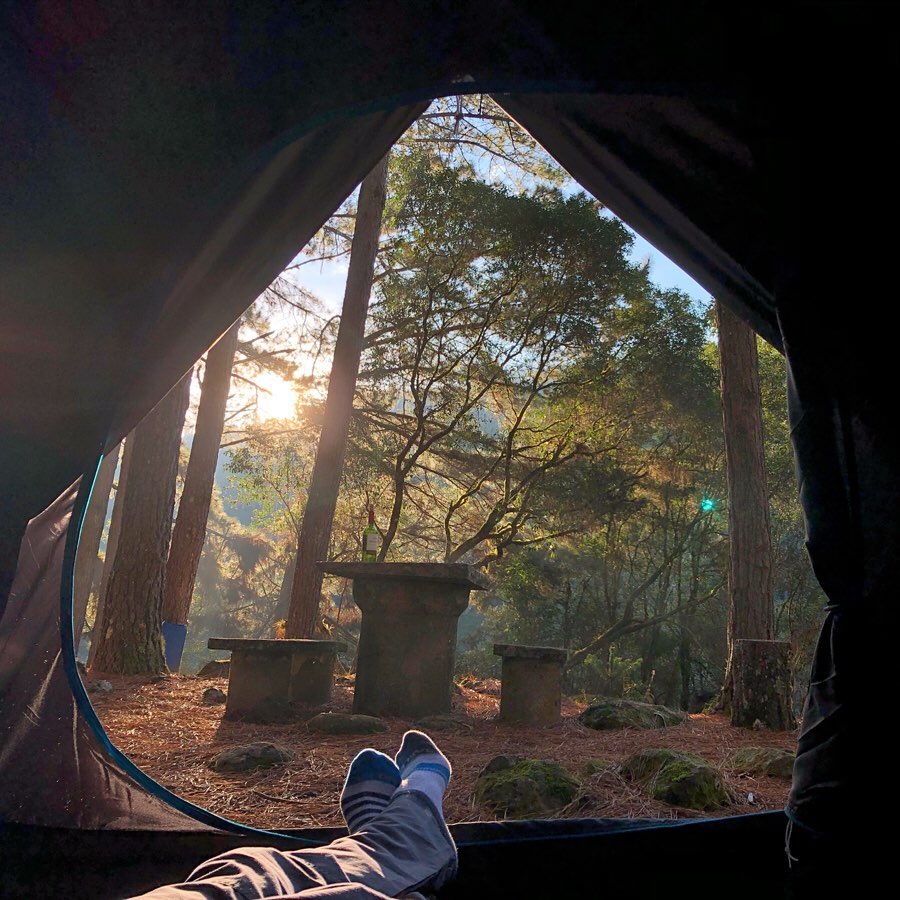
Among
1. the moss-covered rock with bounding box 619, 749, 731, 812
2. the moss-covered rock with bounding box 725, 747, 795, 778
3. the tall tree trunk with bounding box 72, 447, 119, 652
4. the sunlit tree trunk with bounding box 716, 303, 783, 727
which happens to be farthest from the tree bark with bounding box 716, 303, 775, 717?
the tall tree trunk with bounding box 72, 447, 119, 652

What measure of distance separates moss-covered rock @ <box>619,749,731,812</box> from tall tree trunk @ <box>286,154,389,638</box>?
Result: 403 cm

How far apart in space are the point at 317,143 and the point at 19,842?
6.37 feet

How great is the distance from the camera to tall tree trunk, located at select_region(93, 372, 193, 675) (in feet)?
19.0

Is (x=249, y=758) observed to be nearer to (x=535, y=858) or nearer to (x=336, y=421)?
(x=535, y=858)

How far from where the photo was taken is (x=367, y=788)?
1863mm

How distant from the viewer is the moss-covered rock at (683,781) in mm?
2545

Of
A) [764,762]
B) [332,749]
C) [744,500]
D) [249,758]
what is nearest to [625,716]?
[764,762]

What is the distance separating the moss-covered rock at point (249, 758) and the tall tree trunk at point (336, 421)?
3.15 m

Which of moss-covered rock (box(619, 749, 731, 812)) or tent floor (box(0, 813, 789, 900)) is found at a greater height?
moss-covered rock (box(619, 749, 731, 812))

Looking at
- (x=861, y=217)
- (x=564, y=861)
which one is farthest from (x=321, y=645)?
(x=861, y=217)

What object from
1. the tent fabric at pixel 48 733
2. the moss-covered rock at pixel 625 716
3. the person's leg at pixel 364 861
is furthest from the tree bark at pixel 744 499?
the tent fabric at pixel 48 733

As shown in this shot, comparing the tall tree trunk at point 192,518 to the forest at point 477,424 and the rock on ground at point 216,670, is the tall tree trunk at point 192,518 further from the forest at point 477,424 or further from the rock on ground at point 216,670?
the rock on ground at point 216,670

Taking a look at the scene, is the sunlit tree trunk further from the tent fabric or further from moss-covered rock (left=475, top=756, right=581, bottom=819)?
the tent fabric

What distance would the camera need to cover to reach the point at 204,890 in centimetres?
112
